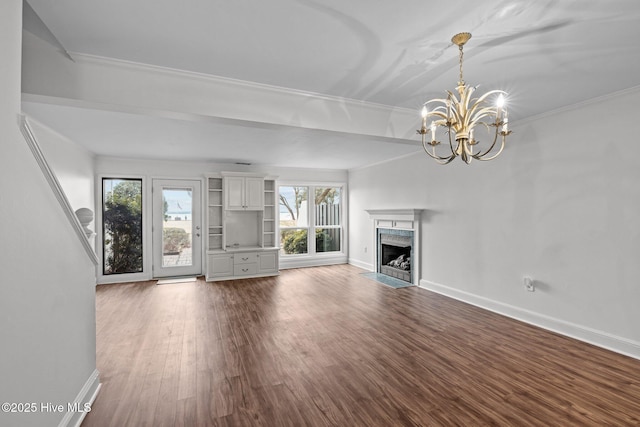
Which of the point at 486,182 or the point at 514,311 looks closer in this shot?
the point at 514,311

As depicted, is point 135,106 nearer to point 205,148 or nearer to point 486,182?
point 205,148

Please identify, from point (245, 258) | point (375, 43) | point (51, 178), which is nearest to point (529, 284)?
point (375, 43)

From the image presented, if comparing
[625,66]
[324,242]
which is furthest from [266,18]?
[324,242]

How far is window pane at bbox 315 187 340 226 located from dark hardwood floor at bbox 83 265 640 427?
369 centimetres

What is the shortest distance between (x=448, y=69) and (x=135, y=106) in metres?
2.58

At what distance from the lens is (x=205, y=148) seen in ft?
17.4

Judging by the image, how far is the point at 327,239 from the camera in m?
8.02

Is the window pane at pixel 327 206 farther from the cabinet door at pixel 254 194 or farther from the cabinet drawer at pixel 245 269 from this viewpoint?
the cabinet drawer at pixel 245 269

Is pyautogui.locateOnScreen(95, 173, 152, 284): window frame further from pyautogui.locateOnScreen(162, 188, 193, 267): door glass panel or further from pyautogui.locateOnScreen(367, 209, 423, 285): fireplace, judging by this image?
pyautogui.locateOnScreen(367, 209, 423, 285): fireplace

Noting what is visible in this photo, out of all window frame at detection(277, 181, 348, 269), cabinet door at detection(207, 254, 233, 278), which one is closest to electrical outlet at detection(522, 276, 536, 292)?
window frame at detection(277, 181, 348, 269)

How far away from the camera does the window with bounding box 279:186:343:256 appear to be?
7.65 meters

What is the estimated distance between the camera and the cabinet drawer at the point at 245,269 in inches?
254

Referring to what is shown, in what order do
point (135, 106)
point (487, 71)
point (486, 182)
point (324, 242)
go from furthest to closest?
1. point (324, 242)
2. point (486, 182)
3. point (487, 71)
4. point (135, 106)

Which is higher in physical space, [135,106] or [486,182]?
[135,106]
